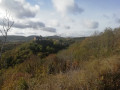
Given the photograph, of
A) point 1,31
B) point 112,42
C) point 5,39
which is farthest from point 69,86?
point 112,42

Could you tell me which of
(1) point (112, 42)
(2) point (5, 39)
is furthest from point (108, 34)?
(2) point (5, 39)

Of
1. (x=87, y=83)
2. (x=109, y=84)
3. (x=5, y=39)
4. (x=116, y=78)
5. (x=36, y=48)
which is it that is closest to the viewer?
(x=5, y=39)

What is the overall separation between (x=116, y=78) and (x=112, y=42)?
12725mm

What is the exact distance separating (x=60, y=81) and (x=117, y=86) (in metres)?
1.82

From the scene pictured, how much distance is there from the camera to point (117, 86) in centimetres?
365

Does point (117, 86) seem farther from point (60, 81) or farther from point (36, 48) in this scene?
point (36, 48)

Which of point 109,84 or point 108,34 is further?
point 108,34

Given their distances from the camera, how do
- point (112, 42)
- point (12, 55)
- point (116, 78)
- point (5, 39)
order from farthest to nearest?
point (12, 55) < point (112, 42) < point (116, 78) < point (5, 39)

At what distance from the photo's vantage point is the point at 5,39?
10.4 ft

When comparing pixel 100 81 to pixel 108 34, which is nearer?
pixel 100 81

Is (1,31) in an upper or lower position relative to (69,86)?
upper

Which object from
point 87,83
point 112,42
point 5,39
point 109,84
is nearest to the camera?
point 5,39

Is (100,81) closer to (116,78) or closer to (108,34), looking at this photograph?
(116,78)

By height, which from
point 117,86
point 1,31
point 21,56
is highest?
point 1,31
